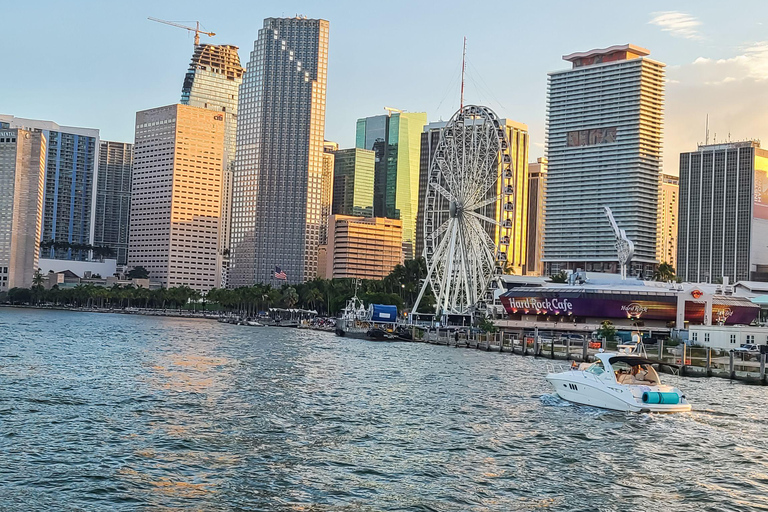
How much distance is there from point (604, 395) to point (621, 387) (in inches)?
57.0

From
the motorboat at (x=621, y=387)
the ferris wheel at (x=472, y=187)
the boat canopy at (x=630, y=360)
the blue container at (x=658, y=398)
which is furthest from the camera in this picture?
the ferris wheel at (x=472, y=187)

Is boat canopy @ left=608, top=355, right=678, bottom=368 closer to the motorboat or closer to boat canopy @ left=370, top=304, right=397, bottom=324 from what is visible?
the motorboat

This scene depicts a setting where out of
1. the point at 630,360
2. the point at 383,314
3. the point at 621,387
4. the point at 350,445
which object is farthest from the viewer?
the point at 383,314

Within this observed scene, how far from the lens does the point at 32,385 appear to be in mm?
65938

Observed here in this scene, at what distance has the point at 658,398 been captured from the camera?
56.8 meters

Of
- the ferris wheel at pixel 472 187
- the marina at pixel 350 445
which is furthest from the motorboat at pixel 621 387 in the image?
the ferris wheel at pixel 472 187

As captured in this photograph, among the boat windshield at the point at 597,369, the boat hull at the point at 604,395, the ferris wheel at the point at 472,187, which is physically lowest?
the boat hull at the point at 604,395

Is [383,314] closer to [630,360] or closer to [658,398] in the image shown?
[630,360]

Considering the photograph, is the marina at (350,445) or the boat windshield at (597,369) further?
the boat windshield at (597,369)

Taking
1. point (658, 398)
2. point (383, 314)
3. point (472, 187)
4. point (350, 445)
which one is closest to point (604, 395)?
point (658, 398)

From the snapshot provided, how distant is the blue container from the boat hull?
0.74 ft

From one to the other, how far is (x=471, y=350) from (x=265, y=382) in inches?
2712

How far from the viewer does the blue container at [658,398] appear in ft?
186

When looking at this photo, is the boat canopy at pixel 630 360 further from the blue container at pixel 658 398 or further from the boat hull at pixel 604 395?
the blue container at pixel 658 398
